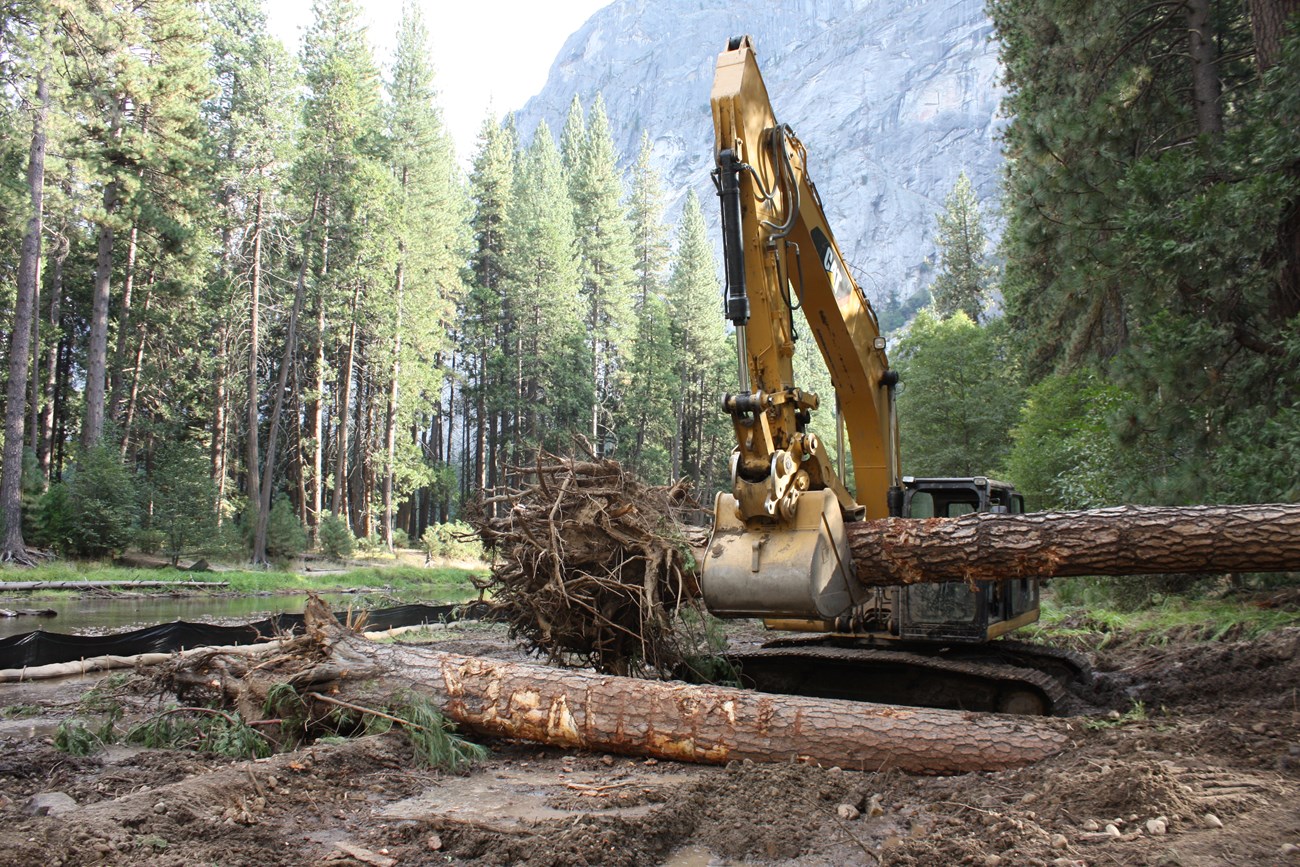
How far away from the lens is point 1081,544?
629 cm

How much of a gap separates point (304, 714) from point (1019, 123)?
1327cm

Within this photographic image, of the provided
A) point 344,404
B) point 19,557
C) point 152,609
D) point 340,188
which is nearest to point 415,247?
point 340,188

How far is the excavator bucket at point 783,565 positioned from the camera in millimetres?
5441

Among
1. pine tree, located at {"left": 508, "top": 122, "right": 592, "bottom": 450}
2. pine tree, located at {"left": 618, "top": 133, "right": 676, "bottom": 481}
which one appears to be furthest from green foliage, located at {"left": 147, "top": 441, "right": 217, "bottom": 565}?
pine tree, located at {"left": 618, "top": 133, "right": 676, "bottom": 481}

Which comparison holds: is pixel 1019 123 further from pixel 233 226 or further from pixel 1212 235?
pixel 233 226

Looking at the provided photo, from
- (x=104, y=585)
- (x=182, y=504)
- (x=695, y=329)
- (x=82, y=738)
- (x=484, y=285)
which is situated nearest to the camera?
(x=82, y=738)

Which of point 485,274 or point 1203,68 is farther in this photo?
point 485,274

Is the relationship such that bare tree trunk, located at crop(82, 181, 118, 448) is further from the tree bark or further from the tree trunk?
the tree bark

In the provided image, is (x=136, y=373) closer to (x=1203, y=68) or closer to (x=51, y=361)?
(x=51, y=361)

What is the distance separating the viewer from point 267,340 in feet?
126

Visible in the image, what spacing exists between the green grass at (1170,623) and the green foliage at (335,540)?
78.2ft

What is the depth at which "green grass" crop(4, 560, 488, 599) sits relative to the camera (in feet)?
68.7

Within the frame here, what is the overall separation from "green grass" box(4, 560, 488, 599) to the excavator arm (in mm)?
13732

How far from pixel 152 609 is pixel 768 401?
1695 centimetres
